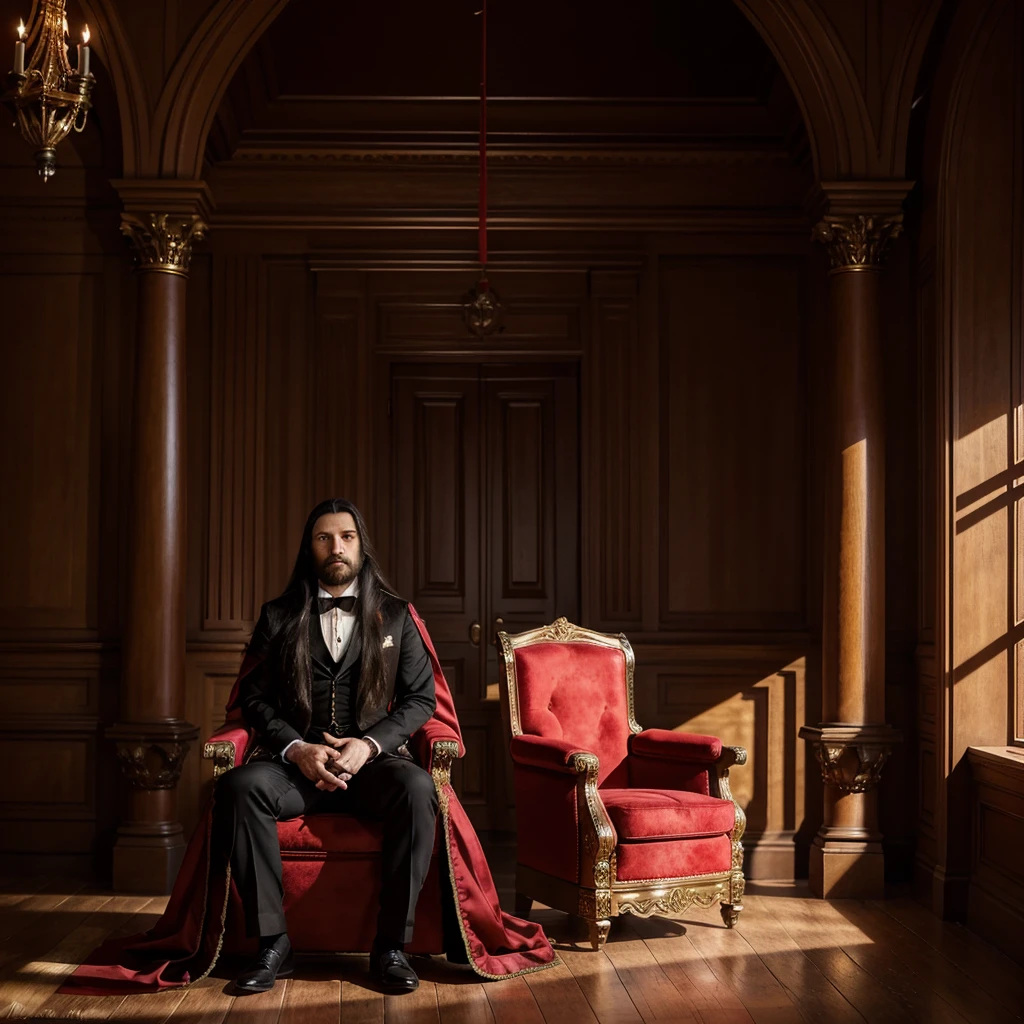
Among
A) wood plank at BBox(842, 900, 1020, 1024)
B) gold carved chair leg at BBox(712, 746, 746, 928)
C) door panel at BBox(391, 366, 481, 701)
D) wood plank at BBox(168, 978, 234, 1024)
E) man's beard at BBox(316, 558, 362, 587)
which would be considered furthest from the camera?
door panel at BBox(391, 366, 481, 701)

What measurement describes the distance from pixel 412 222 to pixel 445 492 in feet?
4.16

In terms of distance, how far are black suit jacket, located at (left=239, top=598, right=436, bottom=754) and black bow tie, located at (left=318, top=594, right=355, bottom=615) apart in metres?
0.05

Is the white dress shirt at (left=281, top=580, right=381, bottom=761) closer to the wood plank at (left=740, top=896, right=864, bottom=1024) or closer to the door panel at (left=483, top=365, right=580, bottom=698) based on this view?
the wood plank at (left=740, top=896, right=864, bottom=1024)

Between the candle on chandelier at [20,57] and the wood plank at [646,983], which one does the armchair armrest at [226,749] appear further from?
the candle on chandelier at [20,57]

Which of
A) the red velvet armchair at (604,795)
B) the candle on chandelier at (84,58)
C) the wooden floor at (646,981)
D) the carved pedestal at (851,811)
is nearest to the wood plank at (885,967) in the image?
the wooden floor at (646,981)

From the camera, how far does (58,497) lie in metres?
5.67

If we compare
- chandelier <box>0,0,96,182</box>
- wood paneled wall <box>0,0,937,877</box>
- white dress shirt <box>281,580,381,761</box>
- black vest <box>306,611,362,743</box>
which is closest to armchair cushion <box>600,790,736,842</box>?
black vest <box>306,611,362,743</box>

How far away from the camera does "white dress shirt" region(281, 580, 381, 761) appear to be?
13.8ft

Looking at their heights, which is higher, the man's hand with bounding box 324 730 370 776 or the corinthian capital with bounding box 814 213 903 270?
the corinthian capital with bounding box 814 213 903 270

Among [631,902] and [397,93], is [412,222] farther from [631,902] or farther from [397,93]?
[631,902]

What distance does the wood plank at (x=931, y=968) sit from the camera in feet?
A: 11.6

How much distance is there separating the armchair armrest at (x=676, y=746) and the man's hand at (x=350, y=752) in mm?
1246

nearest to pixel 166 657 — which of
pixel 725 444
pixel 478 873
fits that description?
pixel 478 873

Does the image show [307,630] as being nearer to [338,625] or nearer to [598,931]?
[338,625]
